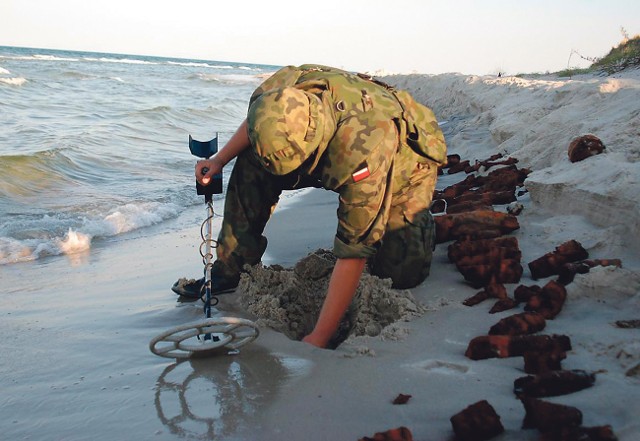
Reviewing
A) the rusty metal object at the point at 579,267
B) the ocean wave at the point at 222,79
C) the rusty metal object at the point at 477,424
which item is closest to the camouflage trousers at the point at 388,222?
the rusty metal object at the point at 579,267

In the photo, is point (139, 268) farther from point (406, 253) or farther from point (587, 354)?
point (587, 354)

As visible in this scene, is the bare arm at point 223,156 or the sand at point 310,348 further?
the bare arm at point 223,156

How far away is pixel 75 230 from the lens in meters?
5.92

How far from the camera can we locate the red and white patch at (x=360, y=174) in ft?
9.70

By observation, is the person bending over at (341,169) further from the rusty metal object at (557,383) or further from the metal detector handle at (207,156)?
the rusty metal object at (557,383)

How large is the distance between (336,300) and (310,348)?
0.80ft

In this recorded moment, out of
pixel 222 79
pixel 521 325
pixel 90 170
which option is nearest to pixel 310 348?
pixel 521 325

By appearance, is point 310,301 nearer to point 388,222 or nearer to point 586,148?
point 388,222

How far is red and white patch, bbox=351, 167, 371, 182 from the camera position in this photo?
116 inches

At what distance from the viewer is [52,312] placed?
384cm

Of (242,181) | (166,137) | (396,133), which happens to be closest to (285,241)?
(242,181)

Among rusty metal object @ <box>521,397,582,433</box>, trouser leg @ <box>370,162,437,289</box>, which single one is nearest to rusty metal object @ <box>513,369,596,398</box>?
rusty metal object @ <box>521,397,582,433</box>

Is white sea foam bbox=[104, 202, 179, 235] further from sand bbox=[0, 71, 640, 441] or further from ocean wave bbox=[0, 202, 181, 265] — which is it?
sand bbox=[0, 71, 640, 441]

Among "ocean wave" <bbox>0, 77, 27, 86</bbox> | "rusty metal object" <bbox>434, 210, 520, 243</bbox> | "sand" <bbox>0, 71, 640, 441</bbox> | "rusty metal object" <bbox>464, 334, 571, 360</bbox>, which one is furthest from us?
"ocean wave" <bbox>0, 77, 27, 86</bbox>
